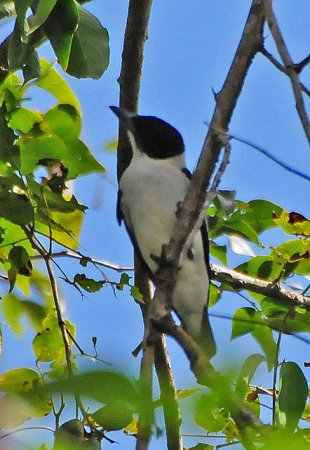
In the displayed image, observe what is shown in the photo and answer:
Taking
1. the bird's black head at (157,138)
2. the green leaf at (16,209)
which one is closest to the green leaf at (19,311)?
the green leaf at (16,209)

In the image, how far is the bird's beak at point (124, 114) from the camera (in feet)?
11.6

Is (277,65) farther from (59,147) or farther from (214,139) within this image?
(59,147)

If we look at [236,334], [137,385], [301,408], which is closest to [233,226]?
[236,334]

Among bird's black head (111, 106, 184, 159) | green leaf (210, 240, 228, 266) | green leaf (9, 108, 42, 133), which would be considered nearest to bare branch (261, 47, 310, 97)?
green leaf (9, 108, 42, 133)

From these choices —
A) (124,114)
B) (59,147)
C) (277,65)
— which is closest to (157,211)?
(124,114)

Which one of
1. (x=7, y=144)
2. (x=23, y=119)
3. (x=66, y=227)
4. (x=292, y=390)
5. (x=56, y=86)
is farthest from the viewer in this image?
(x=56, y=86)

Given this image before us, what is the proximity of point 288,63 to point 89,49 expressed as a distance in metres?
1.45

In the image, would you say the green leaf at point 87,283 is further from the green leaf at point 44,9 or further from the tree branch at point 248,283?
the green leaf at point 44,9

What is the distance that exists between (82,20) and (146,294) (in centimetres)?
131

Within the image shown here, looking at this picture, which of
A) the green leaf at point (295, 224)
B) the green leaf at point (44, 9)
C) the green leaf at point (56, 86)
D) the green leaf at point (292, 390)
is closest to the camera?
the green leaf at point (292, 390)

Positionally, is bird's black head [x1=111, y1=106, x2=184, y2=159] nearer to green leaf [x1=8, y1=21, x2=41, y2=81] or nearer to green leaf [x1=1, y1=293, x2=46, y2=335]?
green leaf [x1=1, y1=293, x2=46, y2=335]

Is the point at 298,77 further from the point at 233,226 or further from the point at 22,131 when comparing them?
the point at 233,226

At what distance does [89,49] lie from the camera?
2.64 m

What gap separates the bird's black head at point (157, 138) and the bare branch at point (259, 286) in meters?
0.87
